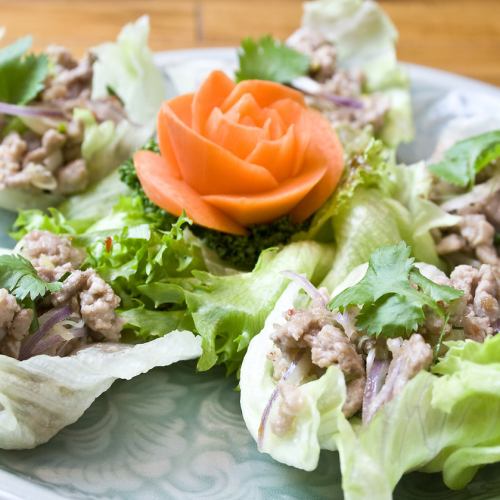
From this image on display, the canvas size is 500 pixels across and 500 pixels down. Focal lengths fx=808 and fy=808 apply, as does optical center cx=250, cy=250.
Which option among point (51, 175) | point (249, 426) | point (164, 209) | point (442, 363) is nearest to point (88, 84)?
point (51, 175)

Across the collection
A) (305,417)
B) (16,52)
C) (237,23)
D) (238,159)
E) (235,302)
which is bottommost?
(237,23)

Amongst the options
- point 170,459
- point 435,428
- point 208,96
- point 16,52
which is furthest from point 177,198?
point 435,428

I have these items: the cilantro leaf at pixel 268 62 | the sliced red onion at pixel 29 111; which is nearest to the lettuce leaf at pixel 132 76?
the sliced red onion at pixel 29 111

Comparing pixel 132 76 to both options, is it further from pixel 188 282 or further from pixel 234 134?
pixel 188 282

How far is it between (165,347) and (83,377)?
0.28m

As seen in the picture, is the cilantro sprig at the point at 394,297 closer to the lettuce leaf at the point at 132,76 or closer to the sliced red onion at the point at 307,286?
the sliced red onion at the point at 307,286

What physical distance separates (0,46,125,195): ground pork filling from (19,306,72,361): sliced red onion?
103 cm

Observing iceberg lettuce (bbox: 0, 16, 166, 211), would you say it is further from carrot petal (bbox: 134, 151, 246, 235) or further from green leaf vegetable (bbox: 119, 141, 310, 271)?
green leaf vegetable (bbox: 119, 141, 310, 271)

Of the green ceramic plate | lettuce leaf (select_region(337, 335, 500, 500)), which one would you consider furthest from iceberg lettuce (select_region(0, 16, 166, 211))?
lettuce leaf (select_region(337, 335, 500, 500))

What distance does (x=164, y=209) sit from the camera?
10.6ft

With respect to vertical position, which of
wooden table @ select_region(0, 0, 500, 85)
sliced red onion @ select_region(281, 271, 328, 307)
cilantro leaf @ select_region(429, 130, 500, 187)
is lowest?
wooden table @ select_region(0, 0, 500, 85)

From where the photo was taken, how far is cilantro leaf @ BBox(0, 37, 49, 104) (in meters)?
3.78

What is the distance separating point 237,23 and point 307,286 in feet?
12.5

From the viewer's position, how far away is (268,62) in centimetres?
399
